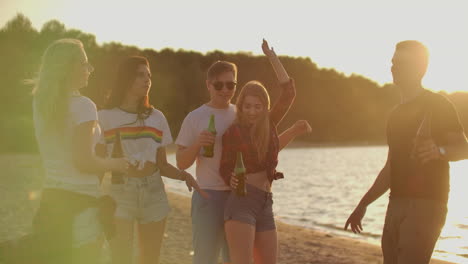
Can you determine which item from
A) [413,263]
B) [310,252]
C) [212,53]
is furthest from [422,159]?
[212,53]

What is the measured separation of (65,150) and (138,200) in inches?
54.9

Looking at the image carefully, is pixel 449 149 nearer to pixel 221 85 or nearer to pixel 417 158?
pixel 417 158

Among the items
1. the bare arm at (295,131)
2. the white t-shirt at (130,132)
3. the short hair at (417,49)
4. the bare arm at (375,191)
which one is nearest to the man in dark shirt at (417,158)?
the short hair at (417,49)

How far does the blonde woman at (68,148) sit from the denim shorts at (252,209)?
4.67 ft

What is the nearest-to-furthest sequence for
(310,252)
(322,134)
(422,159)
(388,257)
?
(422,159) → (388,257) → (310,252) → (322,134)

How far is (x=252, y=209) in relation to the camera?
507cm

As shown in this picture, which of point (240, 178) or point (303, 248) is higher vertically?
point (240, 178)

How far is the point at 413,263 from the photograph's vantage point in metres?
4.45

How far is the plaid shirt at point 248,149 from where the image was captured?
514 cm

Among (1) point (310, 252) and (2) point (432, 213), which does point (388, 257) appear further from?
(1) point (310, 252)

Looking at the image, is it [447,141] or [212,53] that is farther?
[212,53]

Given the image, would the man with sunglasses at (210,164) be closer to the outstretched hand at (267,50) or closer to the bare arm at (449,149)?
the outstretched hand at (267,50)

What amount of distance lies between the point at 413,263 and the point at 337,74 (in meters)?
139

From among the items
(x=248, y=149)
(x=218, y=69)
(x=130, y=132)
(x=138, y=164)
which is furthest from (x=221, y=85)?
(x=138, y=164)
